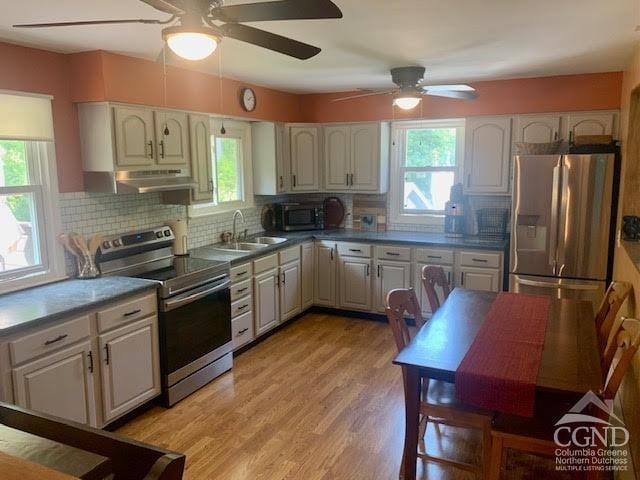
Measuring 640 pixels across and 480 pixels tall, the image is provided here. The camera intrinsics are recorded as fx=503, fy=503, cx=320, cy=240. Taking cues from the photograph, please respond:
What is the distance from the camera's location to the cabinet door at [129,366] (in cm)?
297

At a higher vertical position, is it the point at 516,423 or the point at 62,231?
the point at 62,231

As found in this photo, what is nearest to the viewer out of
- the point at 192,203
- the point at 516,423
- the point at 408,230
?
the point at 516,423

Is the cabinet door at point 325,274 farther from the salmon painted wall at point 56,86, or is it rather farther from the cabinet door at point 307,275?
the salmon painted wall at point 56,86

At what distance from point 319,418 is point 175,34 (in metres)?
2.44

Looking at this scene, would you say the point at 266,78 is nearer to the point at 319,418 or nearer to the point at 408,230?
the point at 408,230

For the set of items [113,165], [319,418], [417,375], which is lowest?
[319,418]

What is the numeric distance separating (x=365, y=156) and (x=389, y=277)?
4.32 ft

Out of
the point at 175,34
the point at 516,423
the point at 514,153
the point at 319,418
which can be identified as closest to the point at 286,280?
the point at 319,418

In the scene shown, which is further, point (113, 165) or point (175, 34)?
point (113, 165)

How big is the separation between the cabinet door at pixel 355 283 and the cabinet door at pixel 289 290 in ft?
1.57

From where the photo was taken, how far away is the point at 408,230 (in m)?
5.44

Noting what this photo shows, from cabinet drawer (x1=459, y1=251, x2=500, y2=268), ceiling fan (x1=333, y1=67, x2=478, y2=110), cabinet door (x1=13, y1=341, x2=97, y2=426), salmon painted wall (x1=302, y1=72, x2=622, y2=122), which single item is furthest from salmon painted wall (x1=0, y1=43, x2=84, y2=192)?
cabinet drawer (x1=459, y1=251, x2=500, y2=268)

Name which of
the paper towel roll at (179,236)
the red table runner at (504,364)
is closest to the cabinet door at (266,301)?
the paper towel roll at (179,236)

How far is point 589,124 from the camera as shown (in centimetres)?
441
